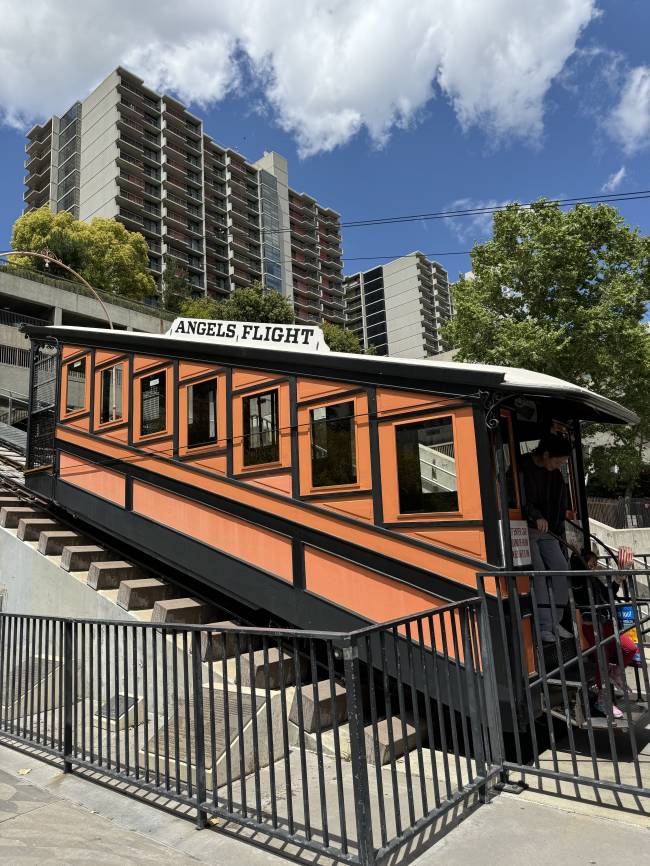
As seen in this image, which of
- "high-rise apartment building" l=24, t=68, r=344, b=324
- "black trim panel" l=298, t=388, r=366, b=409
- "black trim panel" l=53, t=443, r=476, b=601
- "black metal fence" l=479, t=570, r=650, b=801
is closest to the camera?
"black metal fence" l=479, t=570, r=650, b=801

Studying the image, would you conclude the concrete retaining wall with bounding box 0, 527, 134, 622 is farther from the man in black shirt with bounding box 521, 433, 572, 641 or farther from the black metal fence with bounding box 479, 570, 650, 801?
the man in black shirt with bounding box 521, 433, 572, 641

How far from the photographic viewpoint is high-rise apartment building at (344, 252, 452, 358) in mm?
113750

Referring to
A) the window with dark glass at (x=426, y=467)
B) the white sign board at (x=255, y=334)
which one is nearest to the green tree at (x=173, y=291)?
the white sign board at (x=255, y=334)

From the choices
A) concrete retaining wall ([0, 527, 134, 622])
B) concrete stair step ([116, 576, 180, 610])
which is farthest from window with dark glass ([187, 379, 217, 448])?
concrete retaining wall ([0, 527, 134, 622])

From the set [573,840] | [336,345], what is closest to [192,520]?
[573,840]

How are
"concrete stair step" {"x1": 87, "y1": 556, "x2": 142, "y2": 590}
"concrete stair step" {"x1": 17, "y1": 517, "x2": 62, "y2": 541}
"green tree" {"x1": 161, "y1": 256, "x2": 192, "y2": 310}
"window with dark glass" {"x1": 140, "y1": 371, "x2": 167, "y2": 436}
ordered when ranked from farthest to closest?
"green tree" {"x1": 161, "y1": 256, "x2": 192, "y2": 310}, "concrete stair step" {"x1": 17, "y1": 517, "x2": 62, "y2": 541}, "window with dark glass" {"x1": 140, "y1": 371, "x2": 167, "y2": 436}, "concrete stair step" {"x1": 87, "y1": 556, "x2": 142, "y2": 590}

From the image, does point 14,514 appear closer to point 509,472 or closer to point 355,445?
point 355,445

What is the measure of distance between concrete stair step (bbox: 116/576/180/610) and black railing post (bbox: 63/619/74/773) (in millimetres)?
2610

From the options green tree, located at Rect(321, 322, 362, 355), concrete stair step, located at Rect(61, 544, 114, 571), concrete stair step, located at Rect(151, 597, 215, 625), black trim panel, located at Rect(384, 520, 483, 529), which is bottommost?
concrete stair step, located at Rect(151, 597, 215, 625)

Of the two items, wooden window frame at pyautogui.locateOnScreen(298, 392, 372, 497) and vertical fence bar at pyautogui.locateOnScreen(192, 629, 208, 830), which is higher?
wooden window frame at pyautogui.locateOnScreen(298, 392, 372, 497)

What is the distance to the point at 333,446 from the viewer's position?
6273 millimetres

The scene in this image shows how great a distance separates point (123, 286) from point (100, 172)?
1099 inches

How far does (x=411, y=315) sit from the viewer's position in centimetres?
11369

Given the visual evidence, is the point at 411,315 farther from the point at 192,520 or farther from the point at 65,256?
the point at 192,520
